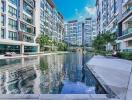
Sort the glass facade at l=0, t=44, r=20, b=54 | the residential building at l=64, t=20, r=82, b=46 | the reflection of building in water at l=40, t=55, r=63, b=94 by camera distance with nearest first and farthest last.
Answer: the reflection of building in water at l=40, t=55, r=63, b=94 → the glass facade at l=0, t=44, r=20, b=54 → the residential building at l=64, t=20, r=82, b=46

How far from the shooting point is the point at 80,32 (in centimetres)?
16825

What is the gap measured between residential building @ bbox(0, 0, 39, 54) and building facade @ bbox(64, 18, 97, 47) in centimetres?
9966

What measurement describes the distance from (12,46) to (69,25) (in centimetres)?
12821

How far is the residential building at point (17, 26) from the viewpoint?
44500 mm

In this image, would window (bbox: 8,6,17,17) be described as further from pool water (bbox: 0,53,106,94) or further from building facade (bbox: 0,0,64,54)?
pool water (bbox: 0,53,106,94)

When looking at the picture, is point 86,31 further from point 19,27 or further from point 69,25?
point 19,27

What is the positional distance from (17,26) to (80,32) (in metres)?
119

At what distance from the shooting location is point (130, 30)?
36562 mm

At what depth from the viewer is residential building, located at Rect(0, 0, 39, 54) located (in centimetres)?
4450

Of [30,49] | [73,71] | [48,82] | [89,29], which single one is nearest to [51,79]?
[48,82]

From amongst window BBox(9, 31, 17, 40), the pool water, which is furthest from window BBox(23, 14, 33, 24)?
the pool water

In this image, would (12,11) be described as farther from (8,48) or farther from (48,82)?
(48,82)

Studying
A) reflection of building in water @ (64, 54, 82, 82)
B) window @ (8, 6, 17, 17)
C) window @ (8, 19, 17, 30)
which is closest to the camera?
reflection of building in water @ (64, 54, 82, 82)

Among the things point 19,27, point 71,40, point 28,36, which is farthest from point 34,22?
point 71,40
